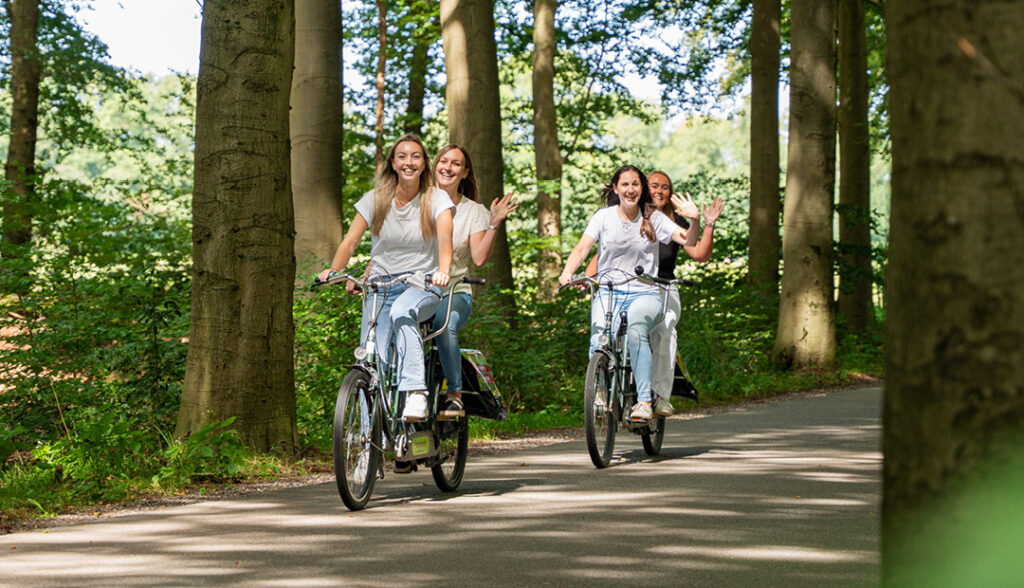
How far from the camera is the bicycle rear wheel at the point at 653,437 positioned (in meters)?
9.76

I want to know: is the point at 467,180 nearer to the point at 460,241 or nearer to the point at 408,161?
the point at 460,241

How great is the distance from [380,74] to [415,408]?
998 inches

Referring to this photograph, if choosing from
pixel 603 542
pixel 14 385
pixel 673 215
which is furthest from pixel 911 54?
pixel 14 385

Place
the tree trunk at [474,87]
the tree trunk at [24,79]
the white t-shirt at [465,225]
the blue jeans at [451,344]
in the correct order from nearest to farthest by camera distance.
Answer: the blue jeans at [451,344]
the white t-shirt at [465,225]
the tree trunk at [474,87]
the tree trunk at [24,79]

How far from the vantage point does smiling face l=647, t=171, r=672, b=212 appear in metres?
10.5

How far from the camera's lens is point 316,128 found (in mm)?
14984

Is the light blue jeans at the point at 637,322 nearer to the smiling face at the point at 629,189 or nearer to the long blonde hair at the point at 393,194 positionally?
the smiling face at the point at 629,189

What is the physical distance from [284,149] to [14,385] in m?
4.02

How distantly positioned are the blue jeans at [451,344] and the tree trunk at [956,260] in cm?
528

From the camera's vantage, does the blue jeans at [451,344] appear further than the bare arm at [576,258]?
No

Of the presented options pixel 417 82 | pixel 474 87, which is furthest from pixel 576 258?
pixel 417 82

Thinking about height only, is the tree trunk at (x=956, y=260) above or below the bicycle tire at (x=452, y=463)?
above

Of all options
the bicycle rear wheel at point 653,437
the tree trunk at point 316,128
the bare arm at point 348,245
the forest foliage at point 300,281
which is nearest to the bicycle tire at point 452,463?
the bare arm at point 348,245

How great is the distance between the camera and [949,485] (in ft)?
8.37
